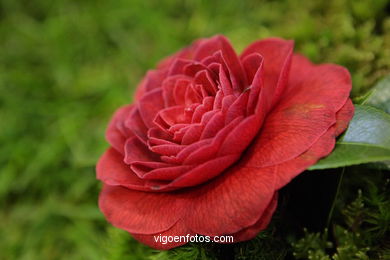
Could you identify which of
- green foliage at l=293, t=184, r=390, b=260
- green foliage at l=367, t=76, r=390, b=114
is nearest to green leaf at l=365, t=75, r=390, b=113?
green foliage at l=367, t=76, r=390, b=114

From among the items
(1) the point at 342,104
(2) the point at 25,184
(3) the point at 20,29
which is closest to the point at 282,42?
(1) the point at 342,104

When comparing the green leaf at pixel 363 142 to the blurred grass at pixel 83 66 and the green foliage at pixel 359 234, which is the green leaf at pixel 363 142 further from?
the blurred grass at pixel 83 66

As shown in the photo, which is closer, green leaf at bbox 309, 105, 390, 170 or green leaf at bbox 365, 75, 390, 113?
green leaf at bbox 309, 105, 390, 170

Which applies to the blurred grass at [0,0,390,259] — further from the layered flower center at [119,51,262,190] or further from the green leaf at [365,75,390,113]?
the layered flower center at [119,51,262,190]

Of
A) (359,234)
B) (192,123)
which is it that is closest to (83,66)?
(192,123)

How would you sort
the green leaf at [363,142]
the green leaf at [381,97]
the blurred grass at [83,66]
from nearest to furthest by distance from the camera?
the green leaf at [363,142] < the green leaf at [381,97] < the blurred grass at [83,66]

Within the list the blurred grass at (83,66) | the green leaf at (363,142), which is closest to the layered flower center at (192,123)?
the green leaf at (363,142)
